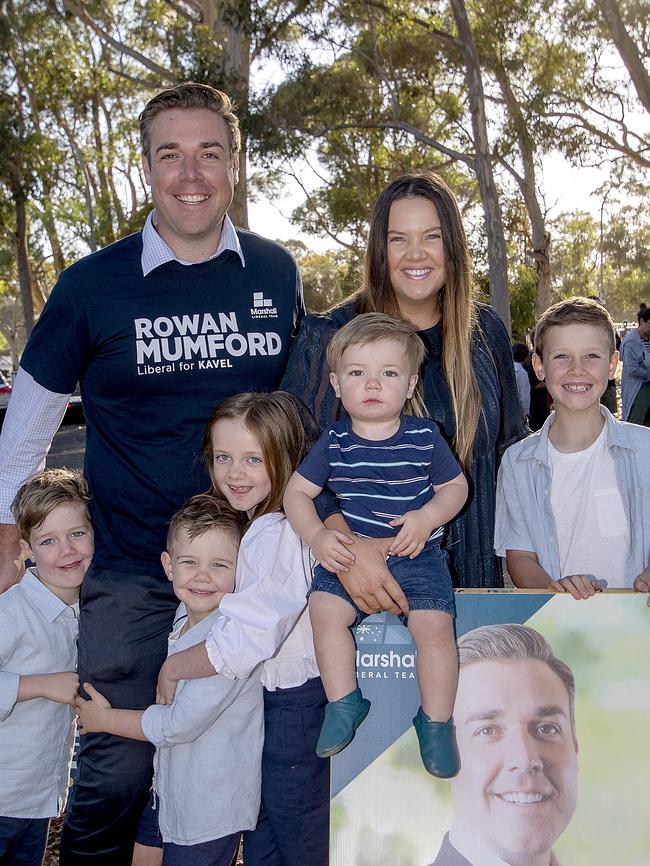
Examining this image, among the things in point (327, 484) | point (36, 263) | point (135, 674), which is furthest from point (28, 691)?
point (36, 263)

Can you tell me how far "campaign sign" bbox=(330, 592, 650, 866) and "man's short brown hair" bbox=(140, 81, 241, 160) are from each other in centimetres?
187

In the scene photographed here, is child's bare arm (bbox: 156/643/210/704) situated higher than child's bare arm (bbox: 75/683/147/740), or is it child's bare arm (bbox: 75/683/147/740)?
child's bare arm (bbox: 156/643/210/704)

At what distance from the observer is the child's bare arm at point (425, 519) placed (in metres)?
2.62

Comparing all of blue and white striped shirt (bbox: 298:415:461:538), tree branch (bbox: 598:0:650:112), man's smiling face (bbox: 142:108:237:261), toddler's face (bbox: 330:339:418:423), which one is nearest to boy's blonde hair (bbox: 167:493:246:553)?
blue and white striped shirt (bbox: 298:415:461:538)

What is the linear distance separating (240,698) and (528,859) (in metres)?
0.93

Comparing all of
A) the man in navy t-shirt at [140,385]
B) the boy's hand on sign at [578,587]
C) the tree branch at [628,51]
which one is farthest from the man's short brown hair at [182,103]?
the tree branch at [628,51]

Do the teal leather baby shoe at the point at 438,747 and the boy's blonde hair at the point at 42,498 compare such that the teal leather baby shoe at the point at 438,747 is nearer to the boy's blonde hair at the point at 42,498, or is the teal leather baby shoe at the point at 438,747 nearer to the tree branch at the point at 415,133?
the boy's blonde hair at the point at 42,498

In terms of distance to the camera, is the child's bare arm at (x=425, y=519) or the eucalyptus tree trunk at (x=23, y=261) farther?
the eucalyptus tree trunk at (x=23, y=261)

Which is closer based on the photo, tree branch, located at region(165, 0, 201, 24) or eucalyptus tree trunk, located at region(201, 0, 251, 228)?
eucalyptus tree trunk, located at region(201, 0, 251, 228)

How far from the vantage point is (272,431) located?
9.58 ft

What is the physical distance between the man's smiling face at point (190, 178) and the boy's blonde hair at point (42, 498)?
0.88 metres

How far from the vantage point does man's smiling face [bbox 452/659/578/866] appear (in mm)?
2457

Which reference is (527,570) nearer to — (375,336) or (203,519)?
(375,336)

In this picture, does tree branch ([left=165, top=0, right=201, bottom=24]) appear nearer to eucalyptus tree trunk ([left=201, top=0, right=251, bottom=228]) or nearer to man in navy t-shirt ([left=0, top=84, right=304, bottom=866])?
eucalyptus tree trunk ([left=201, top=0, right=251, bottom=228])
